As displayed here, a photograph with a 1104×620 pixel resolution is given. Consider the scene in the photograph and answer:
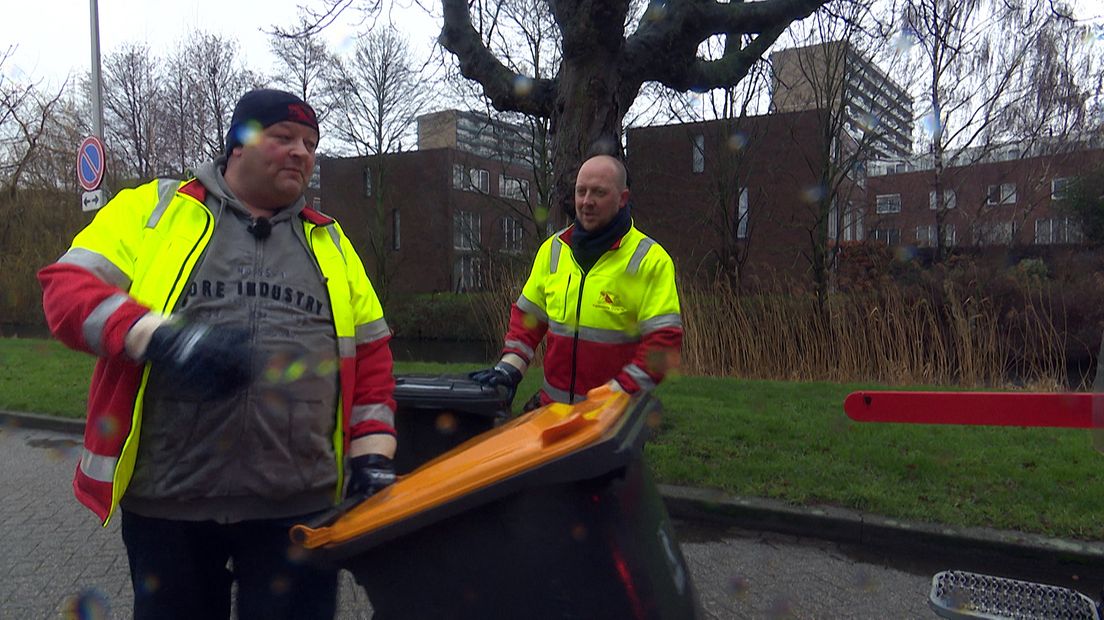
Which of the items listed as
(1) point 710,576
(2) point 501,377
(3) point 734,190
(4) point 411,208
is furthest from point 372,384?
(4) point 411,208

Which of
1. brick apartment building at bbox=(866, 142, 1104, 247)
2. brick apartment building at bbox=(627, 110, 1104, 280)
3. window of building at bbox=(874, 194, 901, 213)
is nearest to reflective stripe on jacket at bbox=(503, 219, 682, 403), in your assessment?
brick apartment building at bbox=(627, 110, 1104, 280)

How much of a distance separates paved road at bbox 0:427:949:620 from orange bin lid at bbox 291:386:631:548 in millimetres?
1914

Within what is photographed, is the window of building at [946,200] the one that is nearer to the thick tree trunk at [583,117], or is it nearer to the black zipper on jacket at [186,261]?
the thick tree trunk at [583,117]

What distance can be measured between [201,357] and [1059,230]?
1142 inches

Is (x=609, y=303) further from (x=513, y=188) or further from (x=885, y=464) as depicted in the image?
(x=513, y=188)

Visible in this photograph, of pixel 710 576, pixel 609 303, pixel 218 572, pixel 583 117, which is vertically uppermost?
pixel 583 117

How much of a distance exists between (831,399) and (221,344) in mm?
6610

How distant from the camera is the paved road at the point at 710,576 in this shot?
11.2ft

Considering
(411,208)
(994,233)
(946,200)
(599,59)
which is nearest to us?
(599,59)

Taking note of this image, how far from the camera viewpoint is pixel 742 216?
20.6 meters

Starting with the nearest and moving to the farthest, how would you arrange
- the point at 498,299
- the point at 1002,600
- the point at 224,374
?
the point at 224,374 < the point at 1002,600 < the point at 498,299

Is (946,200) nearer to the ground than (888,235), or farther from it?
farther from it

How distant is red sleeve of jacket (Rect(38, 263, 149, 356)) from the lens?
145 cm

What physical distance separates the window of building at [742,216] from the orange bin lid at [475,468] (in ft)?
63.6
